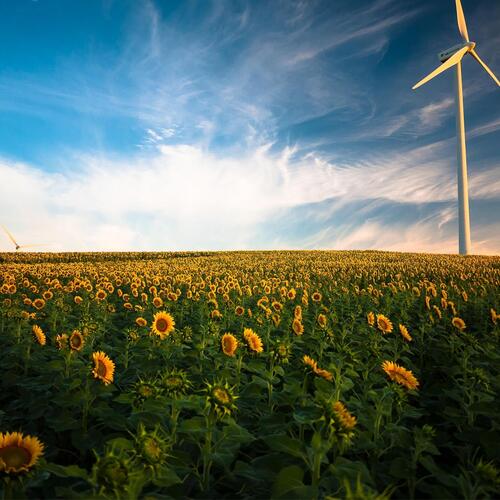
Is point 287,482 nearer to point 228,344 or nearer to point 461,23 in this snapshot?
point 228,344

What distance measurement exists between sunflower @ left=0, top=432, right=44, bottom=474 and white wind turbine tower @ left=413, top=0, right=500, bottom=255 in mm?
44269

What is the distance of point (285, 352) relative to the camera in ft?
14.2

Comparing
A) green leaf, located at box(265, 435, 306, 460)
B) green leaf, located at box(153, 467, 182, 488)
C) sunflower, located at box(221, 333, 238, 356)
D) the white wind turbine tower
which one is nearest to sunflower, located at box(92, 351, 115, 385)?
sunflower, located at box(221, 333, 238, 356)

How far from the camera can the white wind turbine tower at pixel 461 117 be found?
4438 cm

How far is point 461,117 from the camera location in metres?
47.7

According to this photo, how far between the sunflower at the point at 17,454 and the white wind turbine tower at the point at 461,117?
4427cm

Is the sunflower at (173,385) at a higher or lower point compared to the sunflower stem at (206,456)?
higher

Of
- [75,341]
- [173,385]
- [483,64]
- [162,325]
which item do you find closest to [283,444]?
[173,385]

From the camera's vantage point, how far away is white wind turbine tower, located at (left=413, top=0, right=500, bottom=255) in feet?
146

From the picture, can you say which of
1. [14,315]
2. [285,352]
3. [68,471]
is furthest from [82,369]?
[14,315]

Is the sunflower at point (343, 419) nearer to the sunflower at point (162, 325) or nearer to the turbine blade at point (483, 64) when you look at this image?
the sunflower at point (162, 325)

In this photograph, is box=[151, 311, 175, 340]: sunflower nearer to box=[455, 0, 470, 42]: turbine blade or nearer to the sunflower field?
the sunflower field

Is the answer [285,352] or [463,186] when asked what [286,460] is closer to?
[285,352]

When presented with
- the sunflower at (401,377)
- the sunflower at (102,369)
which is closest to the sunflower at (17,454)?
the sunflower at (102,369)
